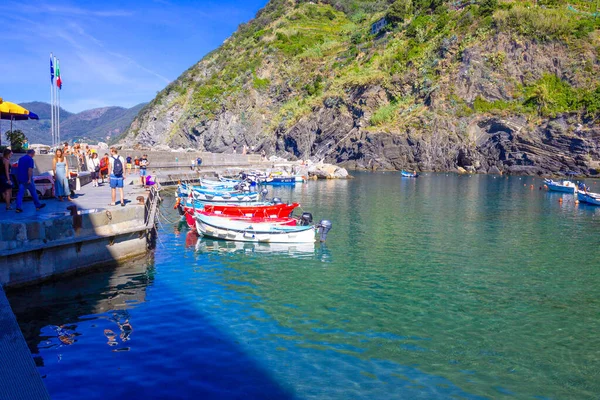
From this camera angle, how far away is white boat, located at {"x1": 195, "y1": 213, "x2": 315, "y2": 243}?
2208cm

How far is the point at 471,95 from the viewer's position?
8644cm

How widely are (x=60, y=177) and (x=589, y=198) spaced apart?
44.0 m

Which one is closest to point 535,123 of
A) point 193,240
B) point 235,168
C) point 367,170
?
point 367,170

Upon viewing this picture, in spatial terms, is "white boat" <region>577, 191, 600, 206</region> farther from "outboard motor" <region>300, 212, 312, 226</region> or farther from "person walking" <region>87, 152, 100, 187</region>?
"person walking" <region>87, 152, 100, 187</region>

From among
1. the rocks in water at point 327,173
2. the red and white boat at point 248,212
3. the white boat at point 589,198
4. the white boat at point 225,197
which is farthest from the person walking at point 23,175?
the rocks in water at point 327,173

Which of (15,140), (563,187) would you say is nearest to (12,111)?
(15,140)

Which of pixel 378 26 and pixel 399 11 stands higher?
pixel 399 11

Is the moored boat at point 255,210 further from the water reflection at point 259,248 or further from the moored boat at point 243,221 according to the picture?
the water reflection at point 259,248

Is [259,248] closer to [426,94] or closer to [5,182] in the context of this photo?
[5,182]

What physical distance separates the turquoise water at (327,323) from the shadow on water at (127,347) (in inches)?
1.6

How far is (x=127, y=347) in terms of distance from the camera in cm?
1022

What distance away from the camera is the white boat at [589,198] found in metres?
41.2

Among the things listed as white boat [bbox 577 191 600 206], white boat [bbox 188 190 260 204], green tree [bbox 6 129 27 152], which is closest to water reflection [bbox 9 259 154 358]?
green tree [bbox 6 129 27 152]

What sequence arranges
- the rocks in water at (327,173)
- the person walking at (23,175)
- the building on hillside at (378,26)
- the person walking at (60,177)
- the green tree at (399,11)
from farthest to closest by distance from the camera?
the building on hillside at (378,26), the green tree at (399,11), the rocks in water at (327,173), the person walking at (60,177), the person walking at (23,175)
